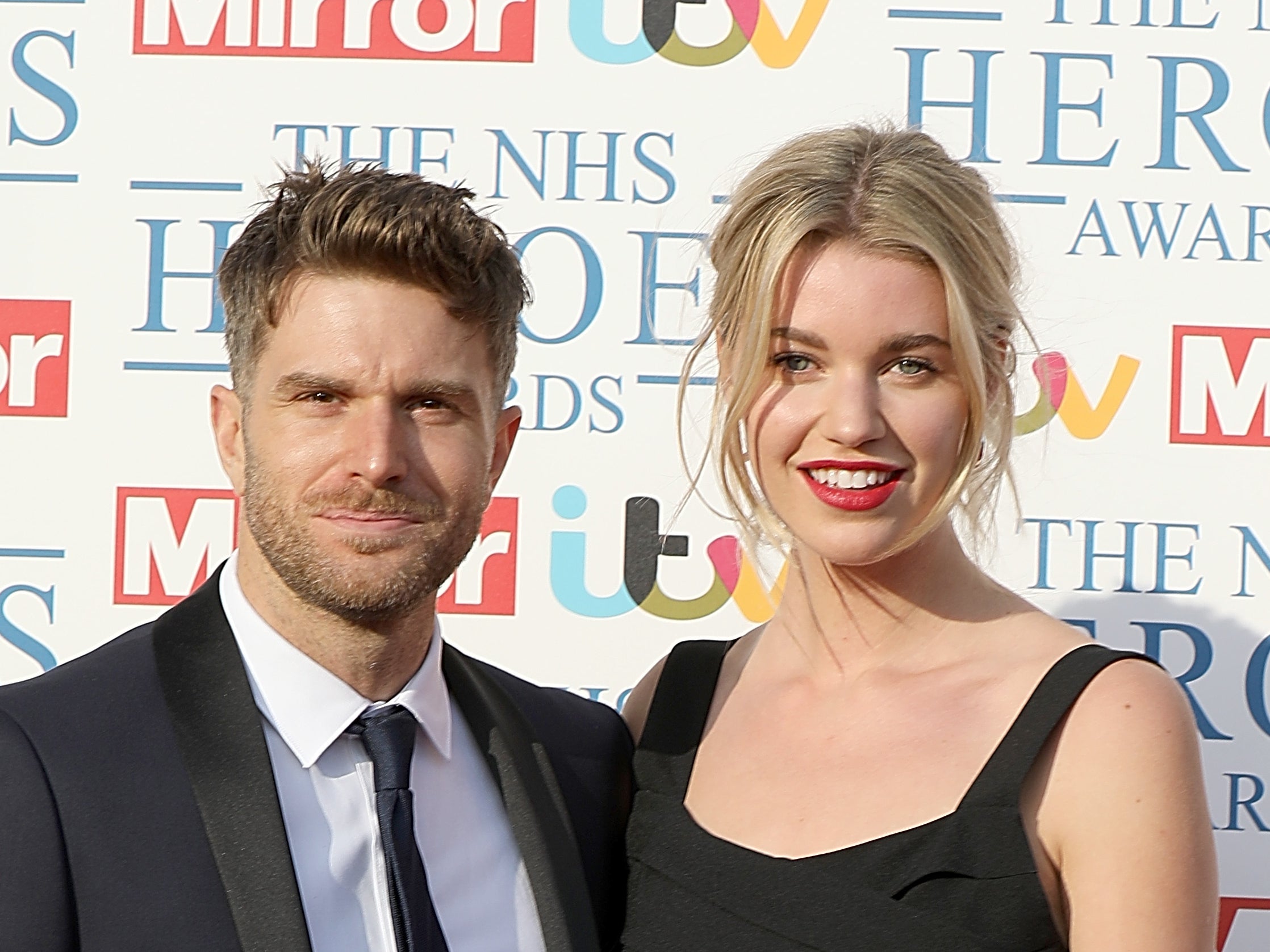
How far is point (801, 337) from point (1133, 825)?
706 millimetres

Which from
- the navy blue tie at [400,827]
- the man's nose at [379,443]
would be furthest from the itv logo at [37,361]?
the navy blue tie at [400,827]

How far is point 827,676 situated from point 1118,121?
1.24 metres

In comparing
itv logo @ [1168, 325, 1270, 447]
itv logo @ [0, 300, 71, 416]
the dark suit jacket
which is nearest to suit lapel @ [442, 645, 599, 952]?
the dark suit jacket

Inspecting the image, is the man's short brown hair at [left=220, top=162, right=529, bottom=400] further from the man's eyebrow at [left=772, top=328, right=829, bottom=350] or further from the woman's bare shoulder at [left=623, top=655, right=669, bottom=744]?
the woman's bare shoulder at [left=623, top=655, right=669, bottom=744]

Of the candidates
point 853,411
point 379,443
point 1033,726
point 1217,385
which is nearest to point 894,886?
point 1033,726

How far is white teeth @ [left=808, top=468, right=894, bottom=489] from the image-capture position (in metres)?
1.92

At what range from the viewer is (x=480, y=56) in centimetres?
273

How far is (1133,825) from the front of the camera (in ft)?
5.62

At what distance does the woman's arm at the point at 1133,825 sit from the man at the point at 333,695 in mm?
583

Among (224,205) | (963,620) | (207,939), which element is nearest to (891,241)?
(963,620)

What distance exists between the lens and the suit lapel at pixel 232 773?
5.18 ft

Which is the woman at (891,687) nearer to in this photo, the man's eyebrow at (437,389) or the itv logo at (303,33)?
the man's eyebrow at (437,389)

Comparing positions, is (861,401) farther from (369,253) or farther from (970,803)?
(369,253)

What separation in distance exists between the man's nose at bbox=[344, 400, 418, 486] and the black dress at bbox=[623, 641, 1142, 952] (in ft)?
1.98
